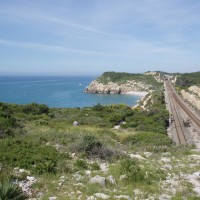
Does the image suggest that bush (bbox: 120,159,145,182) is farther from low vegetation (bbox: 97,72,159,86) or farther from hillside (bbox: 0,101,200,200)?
low vegetation (bbox: 97,72,159,86)

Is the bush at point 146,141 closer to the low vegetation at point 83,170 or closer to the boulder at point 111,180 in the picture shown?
the low vegetation at point 83,170

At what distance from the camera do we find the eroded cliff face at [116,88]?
5727 inches

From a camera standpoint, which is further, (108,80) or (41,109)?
(108,80)

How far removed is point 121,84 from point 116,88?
27.6ft

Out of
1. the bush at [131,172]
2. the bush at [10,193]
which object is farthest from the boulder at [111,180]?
the bush at [10,193]

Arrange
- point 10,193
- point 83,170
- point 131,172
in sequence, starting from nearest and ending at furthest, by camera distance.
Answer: point 10,193 → point 131,172 → point 83,170

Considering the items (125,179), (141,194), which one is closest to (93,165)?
(125,179)

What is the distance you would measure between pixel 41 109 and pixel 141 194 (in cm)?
2609

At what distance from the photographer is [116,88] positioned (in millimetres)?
146125

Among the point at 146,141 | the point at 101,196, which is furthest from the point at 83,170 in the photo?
the point at 146,141

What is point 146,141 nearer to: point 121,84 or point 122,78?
point 121,84

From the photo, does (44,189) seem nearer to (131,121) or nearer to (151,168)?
(151,168)

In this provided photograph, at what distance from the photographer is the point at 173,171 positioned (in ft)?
32.4

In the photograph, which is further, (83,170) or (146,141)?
(146,141)
